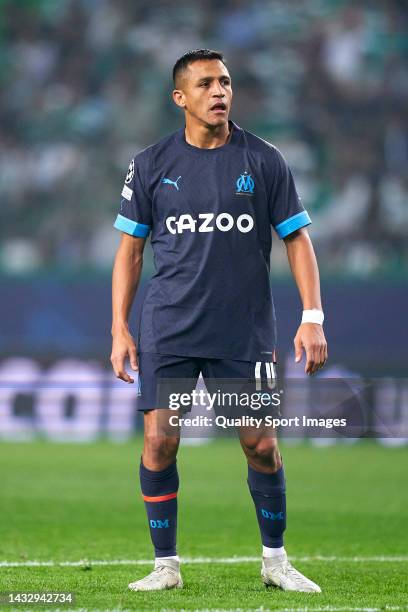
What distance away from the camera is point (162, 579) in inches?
189

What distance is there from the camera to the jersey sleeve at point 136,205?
4.95m

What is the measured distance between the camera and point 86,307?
52.2 ft

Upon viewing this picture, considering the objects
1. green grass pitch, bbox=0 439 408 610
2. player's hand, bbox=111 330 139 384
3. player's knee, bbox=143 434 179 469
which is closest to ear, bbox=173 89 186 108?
player's hand, bbox=111 330 139 384

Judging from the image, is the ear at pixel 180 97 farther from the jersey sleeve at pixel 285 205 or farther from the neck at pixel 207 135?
the jersey sleeve at pixel 285 205

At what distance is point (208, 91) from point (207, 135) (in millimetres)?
175

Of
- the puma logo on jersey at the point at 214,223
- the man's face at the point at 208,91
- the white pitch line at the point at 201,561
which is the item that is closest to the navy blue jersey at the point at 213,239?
the puma logo on jersey at the point at 214,223

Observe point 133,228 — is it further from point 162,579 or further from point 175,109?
point 175,109

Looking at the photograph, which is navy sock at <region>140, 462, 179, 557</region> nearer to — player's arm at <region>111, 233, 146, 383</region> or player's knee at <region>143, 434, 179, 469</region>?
player's knee at <region>143, 434, 179, 469</region>

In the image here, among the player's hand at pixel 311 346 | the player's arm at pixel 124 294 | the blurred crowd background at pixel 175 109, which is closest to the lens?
the player's hand at pixel 311 346

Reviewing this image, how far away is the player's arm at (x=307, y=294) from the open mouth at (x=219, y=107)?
54cm

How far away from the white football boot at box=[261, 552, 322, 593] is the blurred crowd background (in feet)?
38.6

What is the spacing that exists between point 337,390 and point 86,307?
11397 millimetres

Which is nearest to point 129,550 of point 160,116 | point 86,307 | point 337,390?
point 337,390

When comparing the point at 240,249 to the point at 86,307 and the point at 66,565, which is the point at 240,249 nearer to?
the point at 66,565
